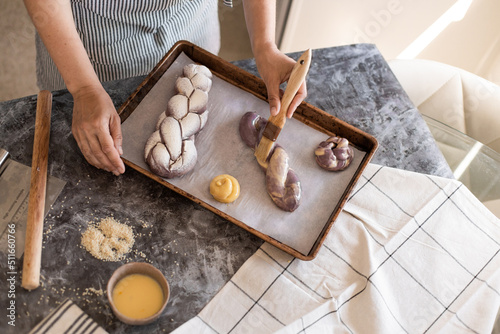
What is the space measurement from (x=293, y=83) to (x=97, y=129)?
51 cm

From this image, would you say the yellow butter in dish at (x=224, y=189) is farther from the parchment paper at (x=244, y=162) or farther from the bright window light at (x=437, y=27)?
the bright window light at (x=437, y=27)

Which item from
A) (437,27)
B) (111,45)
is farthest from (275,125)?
(437,27)

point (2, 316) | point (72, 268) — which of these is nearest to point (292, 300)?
point (72, 268)

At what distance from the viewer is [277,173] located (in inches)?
47.4

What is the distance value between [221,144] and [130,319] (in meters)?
0.54

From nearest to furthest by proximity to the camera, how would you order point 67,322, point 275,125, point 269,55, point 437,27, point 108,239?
point 67,322
point 108,239
point 275,125
point 269,55
point 437,27

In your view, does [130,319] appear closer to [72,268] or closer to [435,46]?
[72,268]

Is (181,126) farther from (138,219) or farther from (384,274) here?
(384,274)

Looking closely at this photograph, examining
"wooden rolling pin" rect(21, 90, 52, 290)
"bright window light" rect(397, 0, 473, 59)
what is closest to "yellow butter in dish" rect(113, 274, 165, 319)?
"wooden rolling pin" rect(21, 90, 52, 290)

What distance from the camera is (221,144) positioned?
1.29 meters

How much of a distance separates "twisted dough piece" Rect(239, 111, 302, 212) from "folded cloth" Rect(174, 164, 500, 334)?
0.13 metres

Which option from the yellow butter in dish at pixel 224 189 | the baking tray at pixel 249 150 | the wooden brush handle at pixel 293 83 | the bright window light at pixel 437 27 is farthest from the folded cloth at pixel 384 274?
the bright window light at pixel 437 27

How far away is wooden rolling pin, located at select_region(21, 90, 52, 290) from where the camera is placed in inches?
40.1

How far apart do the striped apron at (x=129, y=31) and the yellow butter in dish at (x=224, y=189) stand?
0.50 meters
